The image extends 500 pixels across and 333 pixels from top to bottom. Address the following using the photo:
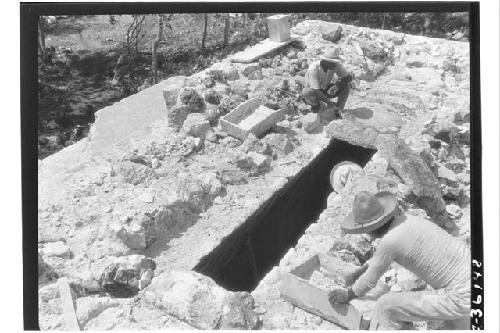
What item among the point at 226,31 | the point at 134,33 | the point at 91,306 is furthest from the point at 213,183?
the point at 226,31

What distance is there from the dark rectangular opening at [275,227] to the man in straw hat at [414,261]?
1.76 metres

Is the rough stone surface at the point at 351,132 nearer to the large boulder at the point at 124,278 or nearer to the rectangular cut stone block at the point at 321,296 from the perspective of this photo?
the rectangular cut stone block at the point at 321,296

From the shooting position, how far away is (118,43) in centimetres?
973

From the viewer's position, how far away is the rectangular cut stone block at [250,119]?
7.00m

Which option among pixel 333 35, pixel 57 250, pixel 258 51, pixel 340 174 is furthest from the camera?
pixel 333 35

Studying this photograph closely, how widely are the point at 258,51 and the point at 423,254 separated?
212 inches

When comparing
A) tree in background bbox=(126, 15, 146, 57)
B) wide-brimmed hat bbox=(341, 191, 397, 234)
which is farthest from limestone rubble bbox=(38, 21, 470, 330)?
tree in background bbox=(126, 15, 146, 57)

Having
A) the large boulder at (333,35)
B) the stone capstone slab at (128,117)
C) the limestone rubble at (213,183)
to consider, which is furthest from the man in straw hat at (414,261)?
the large boulder at (333,35)

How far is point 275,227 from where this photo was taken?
257 inches

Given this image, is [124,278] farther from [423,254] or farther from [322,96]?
[322,96]

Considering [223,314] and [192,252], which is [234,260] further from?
[223,314]

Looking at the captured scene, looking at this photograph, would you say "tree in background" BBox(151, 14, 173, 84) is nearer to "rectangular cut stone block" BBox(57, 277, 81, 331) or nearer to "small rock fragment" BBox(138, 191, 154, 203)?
"small rock fragment" BBox(138, 191, 154, 203)

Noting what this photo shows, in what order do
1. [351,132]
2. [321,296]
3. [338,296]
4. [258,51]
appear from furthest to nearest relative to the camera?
[258,51]
[351,132]
[321,296]
[338,296]

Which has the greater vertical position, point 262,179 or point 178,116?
point 178,116
